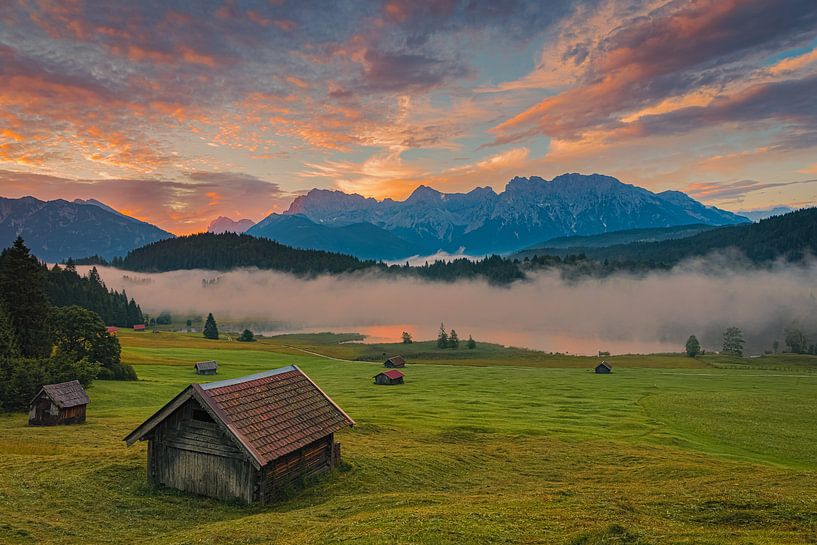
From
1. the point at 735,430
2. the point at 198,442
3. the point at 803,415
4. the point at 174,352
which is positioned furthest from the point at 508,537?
the point at 174,352

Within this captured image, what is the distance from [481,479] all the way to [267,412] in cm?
1525

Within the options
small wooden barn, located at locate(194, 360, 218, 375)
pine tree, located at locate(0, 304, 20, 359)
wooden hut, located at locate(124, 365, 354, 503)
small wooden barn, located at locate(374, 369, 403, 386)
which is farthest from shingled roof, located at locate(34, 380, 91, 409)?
small wooden barn, located at locate(374, 369, 403, 386)

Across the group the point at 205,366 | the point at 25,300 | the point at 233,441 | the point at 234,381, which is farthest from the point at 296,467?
the point at 205,366

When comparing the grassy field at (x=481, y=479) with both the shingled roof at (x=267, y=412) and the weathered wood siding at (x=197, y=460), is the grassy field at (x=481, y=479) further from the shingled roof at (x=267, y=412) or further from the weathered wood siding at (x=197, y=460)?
the shingled roof at (x=267, y=412)

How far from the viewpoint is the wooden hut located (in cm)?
2720

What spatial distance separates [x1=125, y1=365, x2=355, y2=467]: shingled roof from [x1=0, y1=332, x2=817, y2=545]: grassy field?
10.2ft

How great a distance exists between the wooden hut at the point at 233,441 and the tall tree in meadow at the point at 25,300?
55.0m

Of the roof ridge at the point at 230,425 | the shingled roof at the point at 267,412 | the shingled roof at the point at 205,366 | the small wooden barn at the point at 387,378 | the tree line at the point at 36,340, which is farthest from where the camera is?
the shingled roof at the point at 205,366

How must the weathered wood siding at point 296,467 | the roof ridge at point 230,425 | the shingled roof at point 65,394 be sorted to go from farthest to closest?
1. the shingled roof at point 65,394
2. the weathered wood siding at point 296,467
3. the roof ridge at point 230,425

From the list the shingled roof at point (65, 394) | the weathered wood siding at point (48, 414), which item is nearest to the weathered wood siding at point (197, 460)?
the weathered wood siding at point (48, 414)

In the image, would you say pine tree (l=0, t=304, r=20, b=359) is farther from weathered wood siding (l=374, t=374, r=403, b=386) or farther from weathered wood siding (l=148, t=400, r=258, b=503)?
weathered wood siding (l=374, t=374, r=403, b=386)

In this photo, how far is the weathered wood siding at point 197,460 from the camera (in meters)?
27.4

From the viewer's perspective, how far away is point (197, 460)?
93.7 feet

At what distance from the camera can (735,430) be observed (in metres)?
58.1
